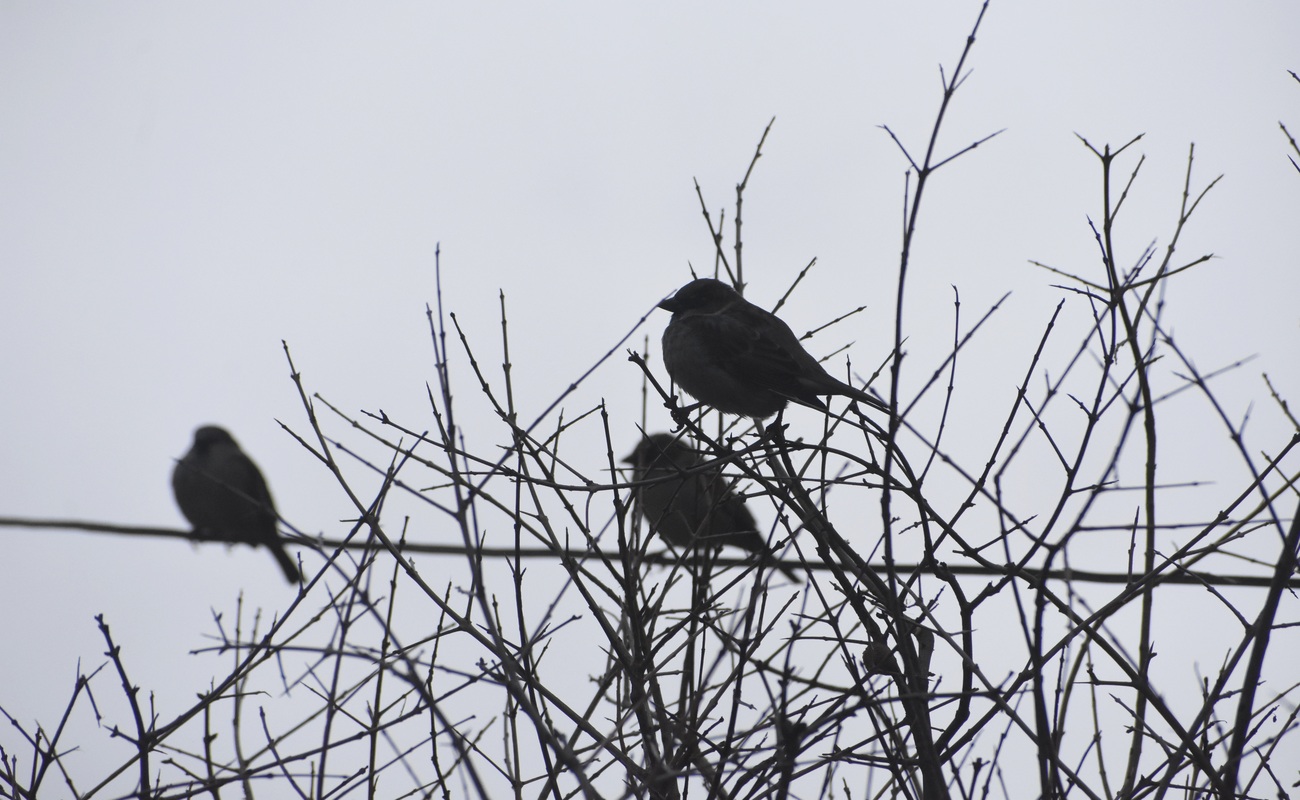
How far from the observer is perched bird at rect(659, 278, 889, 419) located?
20.6ft

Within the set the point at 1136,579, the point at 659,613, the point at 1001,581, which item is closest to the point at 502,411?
the point at 659,613

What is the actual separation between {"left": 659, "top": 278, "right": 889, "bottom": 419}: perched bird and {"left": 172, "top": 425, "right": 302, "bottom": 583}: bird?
5.09 meters

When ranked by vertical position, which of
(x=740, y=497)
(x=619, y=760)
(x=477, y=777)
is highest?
(x=740, y=497)

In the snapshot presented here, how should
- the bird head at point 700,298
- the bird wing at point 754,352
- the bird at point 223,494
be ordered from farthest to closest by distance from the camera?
the bird at point 223,494, the bird head at point 700,298, the bird wing at point 754,352

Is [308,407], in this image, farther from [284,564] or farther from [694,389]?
[284,564]

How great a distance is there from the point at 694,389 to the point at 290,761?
3.69 meters

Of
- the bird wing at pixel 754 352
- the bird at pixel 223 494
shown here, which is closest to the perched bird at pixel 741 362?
the bird wing at pixel 754 352

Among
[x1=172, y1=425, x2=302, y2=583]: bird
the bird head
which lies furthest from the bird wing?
[x1=172, y1=425, x2=302, y2=583]: bird

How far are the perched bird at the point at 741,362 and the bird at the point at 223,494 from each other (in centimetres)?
509

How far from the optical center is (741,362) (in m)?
6.39

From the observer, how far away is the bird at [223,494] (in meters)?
10.2

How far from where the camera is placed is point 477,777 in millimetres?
2291

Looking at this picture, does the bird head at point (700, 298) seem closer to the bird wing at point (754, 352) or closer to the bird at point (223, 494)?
the bird wing at point (754, 352)

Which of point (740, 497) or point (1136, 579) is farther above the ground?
point (740, 497)
